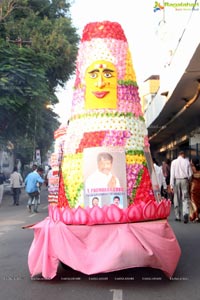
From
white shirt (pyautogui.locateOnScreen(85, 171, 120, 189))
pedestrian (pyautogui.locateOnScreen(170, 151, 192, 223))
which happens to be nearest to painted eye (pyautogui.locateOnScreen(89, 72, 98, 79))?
white shirt (pyautogui.locateOnScreen(85, 171, 120, 189))

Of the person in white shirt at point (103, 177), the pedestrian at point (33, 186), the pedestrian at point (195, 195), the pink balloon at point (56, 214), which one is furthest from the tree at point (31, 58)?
the person in white shirt at point (103, 177)

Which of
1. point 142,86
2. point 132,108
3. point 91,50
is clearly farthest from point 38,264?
point 142,86

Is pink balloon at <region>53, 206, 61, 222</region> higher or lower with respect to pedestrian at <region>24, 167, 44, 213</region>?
lower

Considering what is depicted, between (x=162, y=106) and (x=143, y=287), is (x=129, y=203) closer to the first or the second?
(x=143, y=287)

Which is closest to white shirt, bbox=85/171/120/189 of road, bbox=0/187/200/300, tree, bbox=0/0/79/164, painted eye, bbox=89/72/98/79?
road, bbox=0/187/200/300

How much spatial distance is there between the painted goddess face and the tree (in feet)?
32.9

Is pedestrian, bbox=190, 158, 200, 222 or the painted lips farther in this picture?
pedestrian, bbox=190, 158, 200, 222

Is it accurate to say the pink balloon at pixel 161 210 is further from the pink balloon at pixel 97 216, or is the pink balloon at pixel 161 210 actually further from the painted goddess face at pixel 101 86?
the painted goddess face at pixel 101 86

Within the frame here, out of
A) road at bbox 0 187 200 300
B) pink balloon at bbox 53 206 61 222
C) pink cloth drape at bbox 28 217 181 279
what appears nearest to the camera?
road at bbox 0 187 200 300

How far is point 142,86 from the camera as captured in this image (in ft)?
142

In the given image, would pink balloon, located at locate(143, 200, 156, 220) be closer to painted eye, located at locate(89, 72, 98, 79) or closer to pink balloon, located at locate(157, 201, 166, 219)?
pink balloon, located at locate(157, 201, 166, 219)

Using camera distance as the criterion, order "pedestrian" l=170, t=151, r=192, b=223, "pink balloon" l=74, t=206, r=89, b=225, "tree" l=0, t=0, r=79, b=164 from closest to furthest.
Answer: "pink balloon" l=74, t=206, r=89, b=225, "pedestrian" l=170, t=151, r=192, b=223, "tree" l=0, t=0, r=79, b=164

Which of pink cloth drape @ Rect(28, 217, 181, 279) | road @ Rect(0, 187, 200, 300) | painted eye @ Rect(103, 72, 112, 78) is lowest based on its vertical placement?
road @ Rect(0, 187, 200, 300)

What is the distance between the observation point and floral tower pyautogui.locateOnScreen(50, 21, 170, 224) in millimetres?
5473
